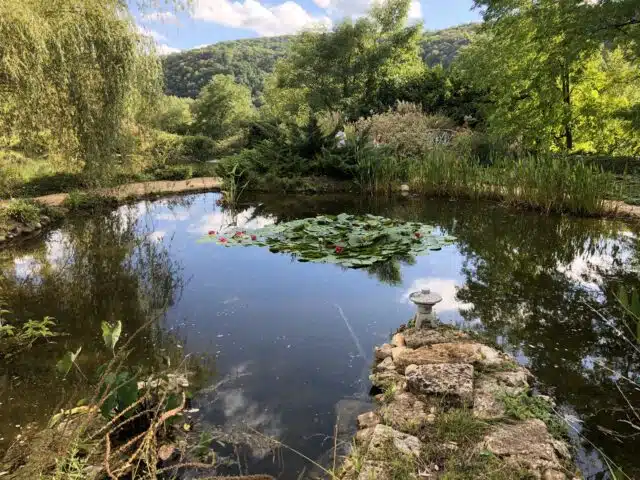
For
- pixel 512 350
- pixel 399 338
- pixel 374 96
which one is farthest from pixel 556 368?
pixel 374 96

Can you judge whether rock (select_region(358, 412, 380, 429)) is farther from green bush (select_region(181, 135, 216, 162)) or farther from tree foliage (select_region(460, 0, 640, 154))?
green bush (select_region(181, 135, 216, 162))

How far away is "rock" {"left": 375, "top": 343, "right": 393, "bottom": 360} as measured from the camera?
10.3ft

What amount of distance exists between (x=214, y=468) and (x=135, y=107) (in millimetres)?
5333

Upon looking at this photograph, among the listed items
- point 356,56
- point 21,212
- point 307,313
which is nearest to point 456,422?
point 307,313

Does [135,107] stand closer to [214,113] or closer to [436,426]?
[436,426]

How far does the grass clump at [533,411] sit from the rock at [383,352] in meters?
0.87

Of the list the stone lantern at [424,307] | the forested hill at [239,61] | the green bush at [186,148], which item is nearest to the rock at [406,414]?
the stone lantern at [424,307]

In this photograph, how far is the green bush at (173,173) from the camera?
11.4 meters

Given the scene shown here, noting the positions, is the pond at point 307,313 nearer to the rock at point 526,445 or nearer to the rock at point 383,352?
the rock at point 383,352

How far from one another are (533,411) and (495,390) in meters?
0.22

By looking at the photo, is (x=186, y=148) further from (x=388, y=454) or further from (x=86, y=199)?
(x=388, y=454)

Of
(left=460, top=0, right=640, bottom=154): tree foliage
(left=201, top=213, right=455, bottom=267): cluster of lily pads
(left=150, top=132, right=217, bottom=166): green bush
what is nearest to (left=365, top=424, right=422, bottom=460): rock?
(left=201, top=213, right=455, bottom=267): cluster of lily pads

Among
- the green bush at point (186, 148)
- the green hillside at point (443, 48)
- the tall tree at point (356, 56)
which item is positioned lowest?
the green bush at point (186, 148)

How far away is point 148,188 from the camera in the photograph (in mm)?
9875
